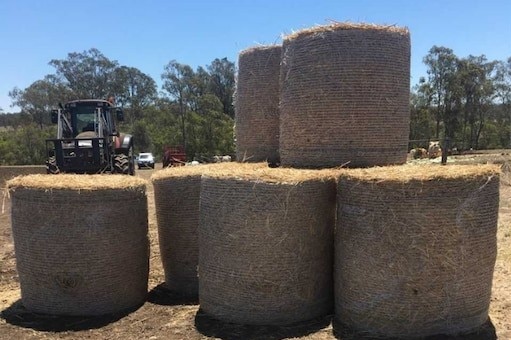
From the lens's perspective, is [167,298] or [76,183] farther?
[167,298]

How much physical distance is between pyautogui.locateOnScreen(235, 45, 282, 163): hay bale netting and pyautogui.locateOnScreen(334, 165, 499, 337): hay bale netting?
1.95 meters

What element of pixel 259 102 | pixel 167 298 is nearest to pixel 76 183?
pixel 167 298

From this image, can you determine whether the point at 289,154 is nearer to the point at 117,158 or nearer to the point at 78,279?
the point at 78,279

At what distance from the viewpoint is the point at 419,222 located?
431 centimetres

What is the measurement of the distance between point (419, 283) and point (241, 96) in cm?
330

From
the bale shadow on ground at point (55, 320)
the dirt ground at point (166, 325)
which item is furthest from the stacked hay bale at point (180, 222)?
the bale shadow on ground at point (55, 320)

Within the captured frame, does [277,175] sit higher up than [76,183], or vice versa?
[277,175]

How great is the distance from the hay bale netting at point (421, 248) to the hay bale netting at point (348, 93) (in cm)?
79

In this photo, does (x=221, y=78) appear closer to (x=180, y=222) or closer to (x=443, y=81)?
(x=443, y=81)

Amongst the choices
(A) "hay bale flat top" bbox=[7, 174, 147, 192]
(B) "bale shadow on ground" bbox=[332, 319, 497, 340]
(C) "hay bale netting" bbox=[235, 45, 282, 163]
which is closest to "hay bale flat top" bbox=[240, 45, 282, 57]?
(C) "hay bale netting" bbox=[235, 45, 282, 163]

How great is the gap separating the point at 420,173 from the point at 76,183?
11.5 feet

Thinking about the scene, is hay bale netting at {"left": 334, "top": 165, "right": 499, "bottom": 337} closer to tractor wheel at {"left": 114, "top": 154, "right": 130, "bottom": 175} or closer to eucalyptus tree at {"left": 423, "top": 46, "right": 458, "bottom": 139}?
tractor wheel at {"left": 114, "top": 154, "right": 130, "bottom": 175}

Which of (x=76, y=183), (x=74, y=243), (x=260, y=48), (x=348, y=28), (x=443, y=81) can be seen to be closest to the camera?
(x=348, y=28)

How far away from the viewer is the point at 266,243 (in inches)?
185
